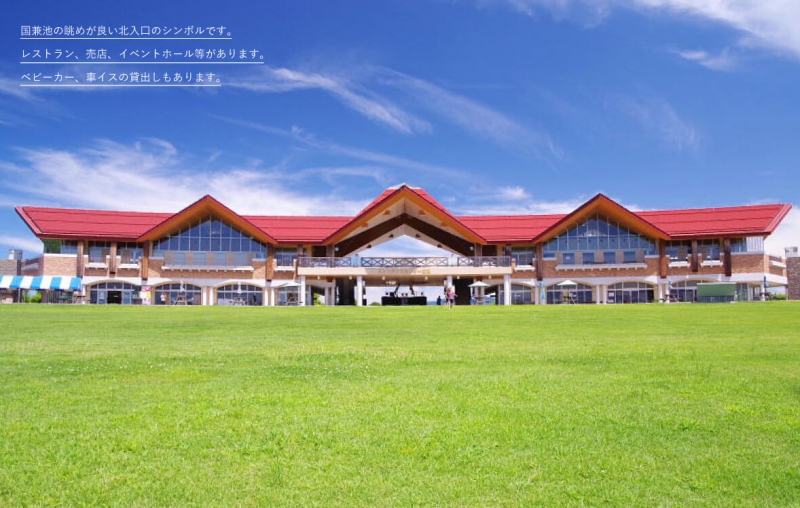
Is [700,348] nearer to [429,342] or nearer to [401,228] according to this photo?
[429,342]

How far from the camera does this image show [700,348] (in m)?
11.6

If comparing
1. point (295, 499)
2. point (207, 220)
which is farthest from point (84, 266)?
point (295, 499)

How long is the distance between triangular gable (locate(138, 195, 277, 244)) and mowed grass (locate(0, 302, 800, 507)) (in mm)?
37316

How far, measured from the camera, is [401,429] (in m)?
5.88

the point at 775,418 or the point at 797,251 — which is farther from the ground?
the point at 797,251

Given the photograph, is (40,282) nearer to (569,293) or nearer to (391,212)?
(391,212)

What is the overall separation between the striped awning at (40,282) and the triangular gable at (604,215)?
1355 inches

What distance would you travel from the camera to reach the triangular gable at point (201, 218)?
46.7 metres

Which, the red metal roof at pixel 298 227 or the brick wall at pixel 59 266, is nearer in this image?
the brick wall at pixel 59 266

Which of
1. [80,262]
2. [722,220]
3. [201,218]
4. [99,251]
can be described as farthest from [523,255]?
[80,262]

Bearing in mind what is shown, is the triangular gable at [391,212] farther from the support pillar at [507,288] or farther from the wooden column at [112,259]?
the wooden column at [112,259]

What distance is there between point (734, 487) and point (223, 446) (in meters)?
4.06

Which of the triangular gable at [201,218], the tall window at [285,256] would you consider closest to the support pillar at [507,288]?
the tall window at [285,256]

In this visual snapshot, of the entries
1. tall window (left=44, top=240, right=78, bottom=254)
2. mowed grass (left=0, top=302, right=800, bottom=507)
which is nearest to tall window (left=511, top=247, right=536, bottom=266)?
tall window (left=44, top=240, right=78, bottom=254)
